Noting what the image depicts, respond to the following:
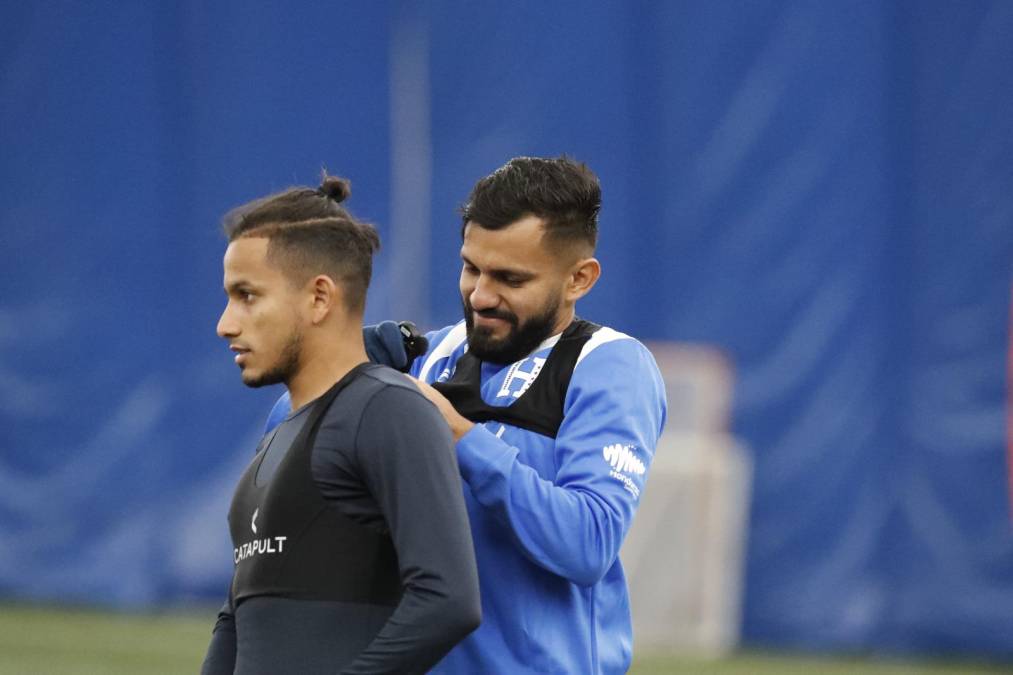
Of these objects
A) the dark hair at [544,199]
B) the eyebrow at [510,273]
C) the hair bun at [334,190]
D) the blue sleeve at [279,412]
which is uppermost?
the dark hair at [544,199]

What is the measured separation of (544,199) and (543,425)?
0.42 m

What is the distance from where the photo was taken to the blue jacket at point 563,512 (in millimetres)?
2758

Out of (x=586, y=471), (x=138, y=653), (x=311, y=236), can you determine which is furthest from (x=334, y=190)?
(x=138, y=653)

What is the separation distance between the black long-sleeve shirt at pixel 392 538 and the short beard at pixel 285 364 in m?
0.07

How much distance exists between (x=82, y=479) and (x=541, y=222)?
21.3 feet

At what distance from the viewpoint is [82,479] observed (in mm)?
9062

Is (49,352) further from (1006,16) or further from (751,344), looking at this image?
(1006,16)

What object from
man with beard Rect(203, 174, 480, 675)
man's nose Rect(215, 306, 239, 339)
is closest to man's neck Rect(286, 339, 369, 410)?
man with beard Rect(203, 174, 480, 675)

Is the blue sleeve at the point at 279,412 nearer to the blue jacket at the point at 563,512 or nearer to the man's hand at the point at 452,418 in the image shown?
the blue jacket at the point at 563,512

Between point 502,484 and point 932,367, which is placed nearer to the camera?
point 502,484

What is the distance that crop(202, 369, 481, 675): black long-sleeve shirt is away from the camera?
2.40 meters

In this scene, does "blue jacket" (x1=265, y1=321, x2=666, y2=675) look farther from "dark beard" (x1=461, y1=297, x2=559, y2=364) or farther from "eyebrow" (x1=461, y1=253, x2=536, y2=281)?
"eyebrow" (x1=461, y1=253, x2=536, y2=281)

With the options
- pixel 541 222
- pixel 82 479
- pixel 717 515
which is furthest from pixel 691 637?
pixel 541 222

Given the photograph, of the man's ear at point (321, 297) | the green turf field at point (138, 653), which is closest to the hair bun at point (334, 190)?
the man's ear at point (321, 297)
